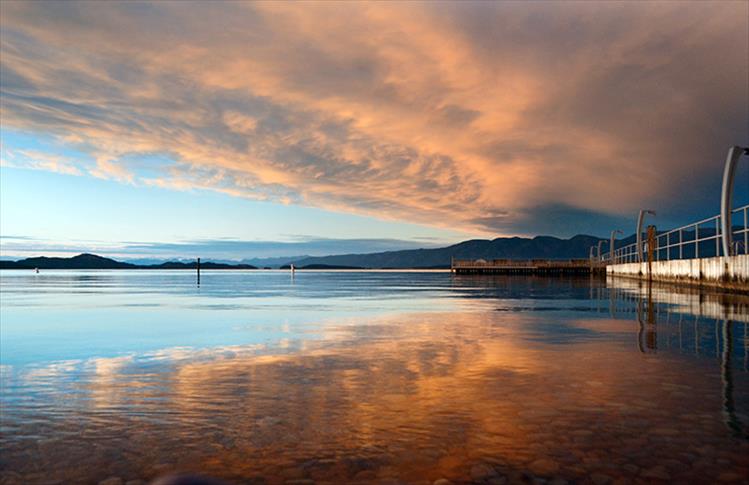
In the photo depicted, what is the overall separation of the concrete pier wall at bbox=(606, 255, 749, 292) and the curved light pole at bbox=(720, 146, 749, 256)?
2.35ft

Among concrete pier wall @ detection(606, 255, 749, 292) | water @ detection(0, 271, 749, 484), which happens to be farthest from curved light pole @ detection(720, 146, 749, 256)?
water @ detection(0, 271, 749, 484)

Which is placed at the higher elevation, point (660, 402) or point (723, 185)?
point (723, 185)

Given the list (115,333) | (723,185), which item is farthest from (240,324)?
(723,185)

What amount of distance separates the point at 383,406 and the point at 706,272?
25522 mm

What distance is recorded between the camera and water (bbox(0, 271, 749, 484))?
391 centimetres

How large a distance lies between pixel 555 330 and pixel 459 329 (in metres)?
1.97

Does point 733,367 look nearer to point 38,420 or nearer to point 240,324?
point 38,420

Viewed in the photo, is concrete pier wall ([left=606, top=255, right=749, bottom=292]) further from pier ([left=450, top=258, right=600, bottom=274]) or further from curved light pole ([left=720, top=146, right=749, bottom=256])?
pier ([left=450, top=258, right=600, bottom=274])

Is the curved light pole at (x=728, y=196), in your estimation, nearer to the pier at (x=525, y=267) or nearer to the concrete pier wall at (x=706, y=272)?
the concrete pier wall at (x=706, y=272)

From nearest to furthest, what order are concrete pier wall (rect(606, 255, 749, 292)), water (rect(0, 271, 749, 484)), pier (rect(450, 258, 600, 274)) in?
water (rect(0, 271, 749, 484)) → concrete pier wall (rect(606, 255, 749, 292)) → pier (rect(450, 258, 600, 274))

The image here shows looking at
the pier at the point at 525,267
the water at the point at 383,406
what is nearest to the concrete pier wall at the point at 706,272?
the water at the point at 383,406

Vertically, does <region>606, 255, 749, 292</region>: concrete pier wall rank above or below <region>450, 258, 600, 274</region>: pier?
below

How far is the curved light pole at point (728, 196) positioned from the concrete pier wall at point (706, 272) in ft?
2.35

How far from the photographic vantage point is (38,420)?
5.21 metres
